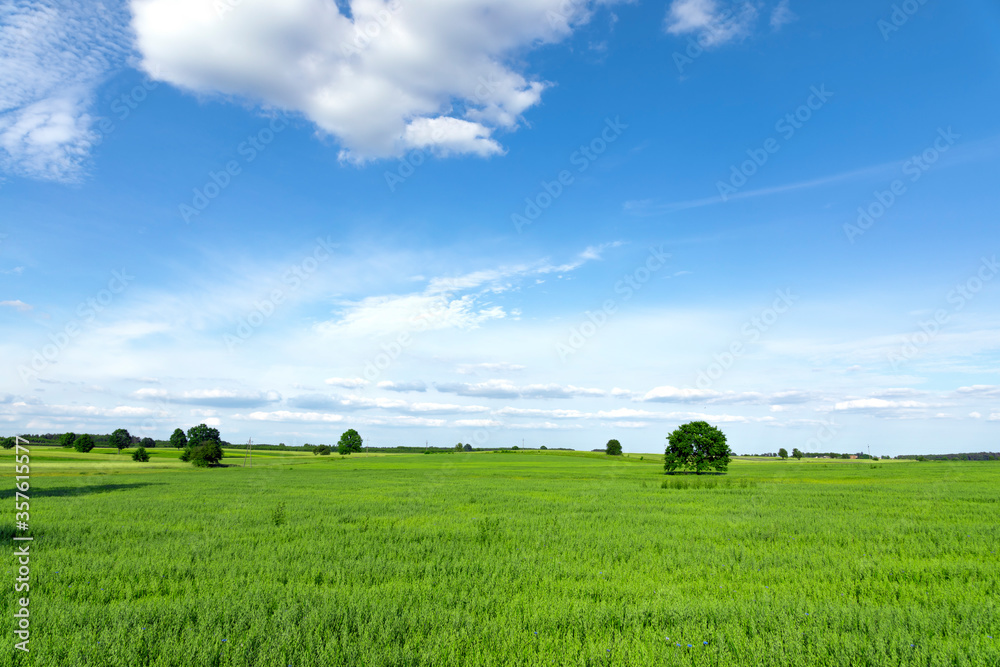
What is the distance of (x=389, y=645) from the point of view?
6867 millimetres

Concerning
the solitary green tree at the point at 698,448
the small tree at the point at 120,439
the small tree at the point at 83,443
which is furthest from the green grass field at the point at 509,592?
the small tree at the point at 120,439

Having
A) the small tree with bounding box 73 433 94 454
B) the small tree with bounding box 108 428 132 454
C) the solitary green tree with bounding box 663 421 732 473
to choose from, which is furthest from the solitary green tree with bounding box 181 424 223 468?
the solitary green tree with bounding box 663 421 732 473

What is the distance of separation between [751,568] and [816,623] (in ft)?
12.6

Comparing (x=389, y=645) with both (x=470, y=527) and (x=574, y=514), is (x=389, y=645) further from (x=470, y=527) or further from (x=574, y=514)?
(x=574, y=514)

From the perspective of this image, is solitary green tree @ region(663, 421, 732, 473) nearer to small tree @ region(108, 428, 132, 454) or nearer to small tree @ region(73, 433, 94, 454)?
small tree @ region(73, 433, 94, 454)

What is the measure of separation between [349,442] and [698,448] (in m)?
120

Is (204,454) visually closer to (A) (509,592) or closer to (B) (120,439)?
(B) (120,439)

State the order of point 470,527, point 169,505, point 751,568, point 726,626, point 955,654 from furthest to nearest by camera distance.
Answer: point 169,505 → point 470,527 → point 751,568 → point 726,626 → point 955,654

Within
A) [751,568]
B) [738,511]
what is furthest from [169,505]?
[738,511]

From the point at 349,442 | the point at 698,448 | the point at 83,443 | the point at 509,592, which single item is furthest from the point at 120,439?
the point at 509,592

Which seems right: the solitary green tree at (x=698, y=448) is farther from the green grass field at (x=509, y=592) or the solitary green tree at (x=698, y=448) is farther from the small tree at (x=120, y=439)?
the small tree at (x=120, y=439)

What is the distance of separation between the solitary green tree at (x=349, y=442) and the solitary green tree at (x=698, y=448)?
116667mm

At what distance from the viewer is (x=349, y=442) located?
15475 cm

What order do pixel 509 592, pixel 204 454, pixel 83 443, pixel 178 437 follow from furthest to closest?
pixel 178 437, pixel 83 443, pixel 204 454, pixel 509 592
